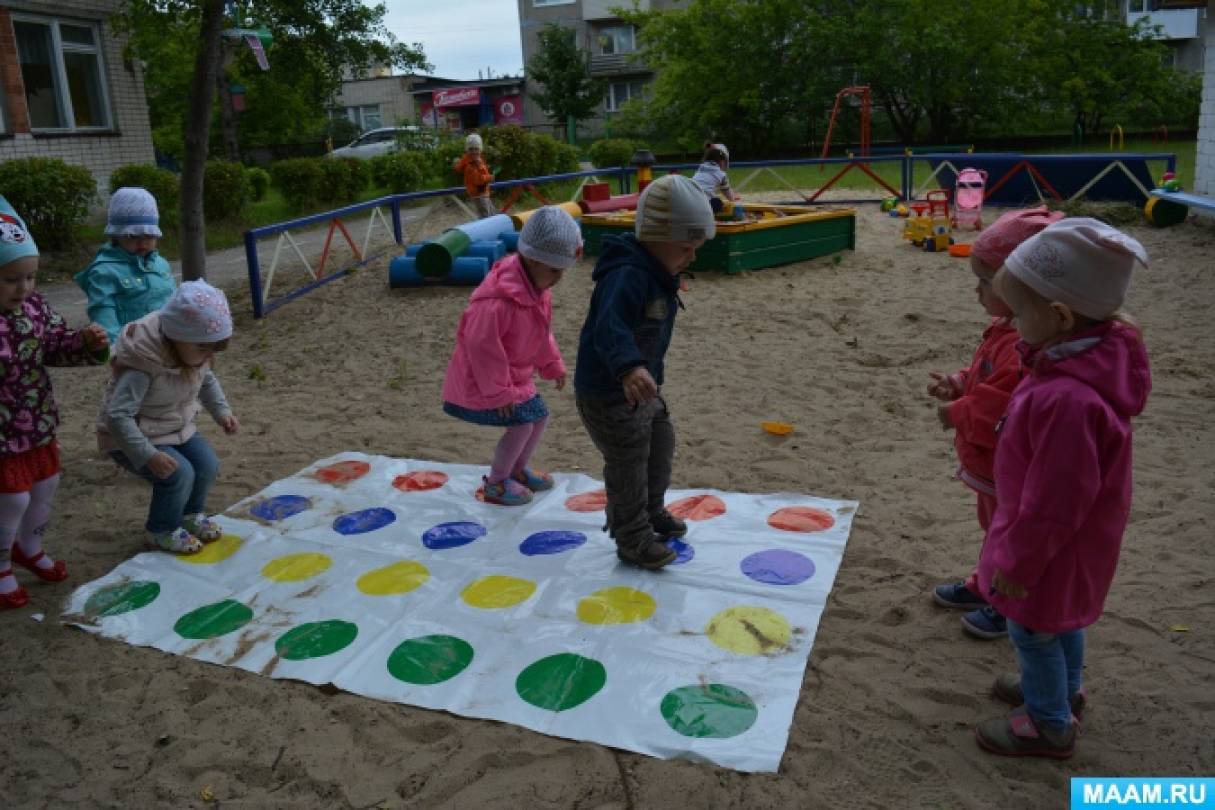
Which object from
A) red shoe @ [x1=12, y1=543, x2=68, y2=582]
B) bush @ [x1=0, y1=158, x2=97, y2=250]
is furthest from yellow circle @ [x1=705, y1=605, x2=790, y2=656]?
bush @ [x1=0, y1=158, x2=97, y2=250]

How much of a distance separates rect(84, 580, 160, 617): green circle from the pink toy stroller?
11355 millimetres

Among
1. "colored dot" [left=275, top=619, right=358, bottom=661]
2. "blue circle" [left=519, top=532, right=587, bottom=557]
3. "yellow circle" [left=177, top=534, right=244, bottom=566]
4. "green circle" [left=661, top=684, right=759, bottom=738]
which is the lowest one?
"green circle" [left=661, top=684, right=759, bottom=738]

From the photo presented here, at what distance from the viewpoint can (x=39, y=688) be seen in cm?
309

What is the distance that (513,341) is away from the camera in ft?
13.5

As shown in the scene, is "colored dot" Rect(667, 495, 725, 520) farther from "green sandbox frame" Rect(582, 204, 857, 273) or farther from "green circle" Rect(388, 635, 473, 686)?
"green sandbox frame" Rect(582, 204, 857, 273)

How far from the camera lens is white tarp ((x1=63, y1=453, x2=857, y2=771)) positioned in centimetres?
287

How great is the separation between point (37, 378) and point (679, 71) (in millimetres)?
29144

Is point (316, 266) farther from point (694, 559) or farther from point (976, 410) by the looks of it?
point (976, 410)

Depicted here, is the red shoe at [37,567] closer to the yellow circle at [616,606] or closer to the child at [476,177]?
the yellow circle at [616,606]

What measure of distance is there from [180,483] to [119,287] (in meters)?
1.09

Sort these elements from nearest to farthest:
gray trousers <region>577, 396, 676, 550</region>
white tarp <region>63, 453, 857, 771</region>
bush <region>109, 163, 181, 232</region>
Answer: white tarp <region>63, 453, 857, 771</region>, gray trousers <region>577, 396, 676, 550</region>, bush <region>109, 163, 181, 232</region>

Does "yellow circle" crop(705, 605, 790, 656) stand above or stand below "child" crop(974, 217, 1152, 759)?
below

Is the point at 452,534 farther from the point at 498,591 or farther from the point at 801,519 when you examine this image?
the point at 801,519

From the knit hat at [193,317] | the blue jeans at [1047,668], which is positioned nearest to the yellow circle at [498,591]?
the knit hat at [193,317]
